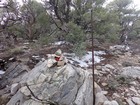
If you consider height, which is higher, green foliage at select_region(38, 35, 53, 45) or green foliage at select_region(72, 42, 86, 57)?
green foliage at select_region(38, 35, 53, 45)

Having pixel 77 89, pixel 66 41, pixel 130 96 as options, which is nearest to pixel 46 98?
pixel 77 89

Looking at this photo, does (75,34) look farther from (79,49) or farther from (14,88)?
(14,88)

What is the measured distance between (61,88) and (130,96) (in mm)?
1999

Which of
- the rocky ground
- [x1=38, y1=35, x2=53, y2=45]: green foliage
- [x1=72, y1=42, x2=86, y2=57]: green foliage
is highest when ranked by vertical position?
[x1=38, y1=35, x2=53, y2=45]: green foliage

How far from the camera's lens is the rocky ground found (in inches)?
203

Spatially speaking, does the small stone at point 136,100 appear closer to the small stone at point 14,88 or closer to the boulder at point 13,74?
the small stone at point 14,88

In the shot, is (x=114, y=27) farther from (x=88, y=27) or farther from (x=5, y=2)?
(x=5, y=2)

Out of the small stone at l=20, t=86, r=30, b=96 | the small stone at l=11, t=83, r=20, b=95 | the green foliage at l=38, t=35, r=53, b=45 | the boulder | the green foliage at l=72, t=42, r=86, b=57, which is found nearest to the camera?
the small stone at l=20, t=86, r=30, b=96

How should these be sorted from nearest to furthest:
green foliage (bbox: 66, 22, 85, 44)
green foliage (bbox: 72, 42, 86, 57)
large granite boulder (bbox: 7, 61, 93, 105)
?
large granite boulder (bbox: 7, 61, 93, 105)
green foliage (bbox: 72, 42, 86, 57)
green foliage (bbox: 66, 22, 85, 44)

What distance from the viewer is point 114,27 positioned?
27.9 feet

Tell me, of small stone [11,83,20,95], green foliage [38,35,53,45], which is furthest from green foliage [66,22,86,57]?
small stone [11,83,20,95]

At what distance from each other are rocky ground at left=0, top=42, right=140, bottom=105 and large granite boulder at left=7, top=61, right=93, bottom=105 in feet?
0.12

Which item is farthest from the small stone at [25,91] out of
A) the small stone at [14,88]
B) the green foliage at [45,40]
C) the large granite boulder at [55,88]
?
the green foliage at [45,40]

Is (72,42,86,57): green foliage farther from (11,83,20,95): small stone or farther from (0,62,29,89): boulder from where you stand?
(11,83,20,95): small stone
